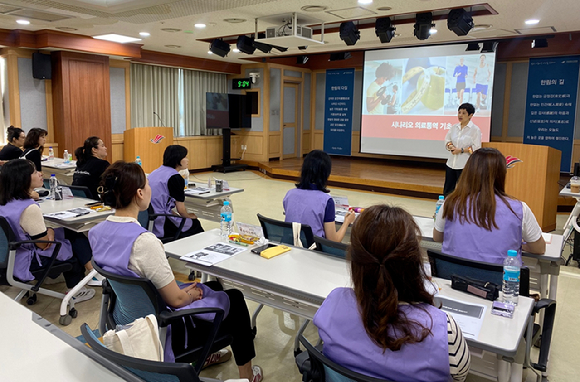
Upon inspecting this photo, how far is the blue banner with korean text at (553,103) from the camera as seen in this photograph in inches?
337

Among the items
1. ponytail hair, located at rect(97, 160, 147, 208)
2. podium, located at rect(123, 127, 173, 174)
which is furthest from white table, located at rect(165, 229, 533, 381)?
podium, located at rect(123, 127, 173, 174)

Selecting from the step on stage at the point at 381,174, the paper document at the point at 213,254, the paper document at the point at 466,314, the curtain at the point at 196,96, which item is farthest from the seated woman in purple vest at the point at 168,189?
the curtain at the point at 196,96

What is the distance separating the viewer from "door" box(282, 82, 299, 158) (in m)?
11.8

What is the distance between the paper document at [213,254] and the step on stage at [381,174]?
5.80 meters

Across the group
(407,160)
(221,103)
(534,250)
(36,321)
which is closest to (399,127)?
(407,160)

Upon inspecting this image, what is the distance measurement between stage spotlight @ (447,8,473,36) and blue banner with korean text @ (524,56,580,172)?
4.09m

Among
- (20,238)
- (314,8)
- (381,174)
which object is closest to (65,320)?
(20,238)

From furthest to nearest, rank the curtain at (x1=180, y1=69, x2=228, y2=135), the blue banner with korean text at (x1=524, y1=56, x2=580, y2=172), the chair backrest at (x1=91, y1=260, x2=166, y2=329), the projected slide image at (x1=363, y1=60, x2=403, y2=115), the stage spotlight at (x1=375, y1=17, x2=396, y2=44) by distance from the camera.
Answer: the curtain at (x1=180, y1=69, x2=228, y2=135) → the projected slide image at (x1=363, y1=60, x2=403, y2=115) → the blue banner with korean text at (x1=524, y1=56, x2=580, y2=172) → the stage spotlight at (x1=375, y1=17, x2=396, y2=44) → the chair backrest at (x1=91, y1=260, x2=166, y2=329)

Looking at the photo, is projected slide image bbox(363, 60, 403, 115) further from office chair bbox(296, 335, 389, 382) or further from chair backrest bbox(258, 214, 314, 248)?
office chair bbox(296, 335, 389, 382)

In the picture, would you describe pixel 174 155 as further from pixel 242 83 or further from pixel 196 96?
pixel 242 83

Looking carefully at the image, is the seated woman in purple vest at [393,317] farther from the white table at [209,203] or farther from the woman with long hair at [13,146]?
the woman with long hair at [13,146]

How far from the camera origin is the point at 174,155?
3.88 meters

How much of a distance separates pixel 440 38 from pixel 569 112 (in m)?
3.09

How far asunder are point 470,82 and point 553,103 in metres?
1.83
